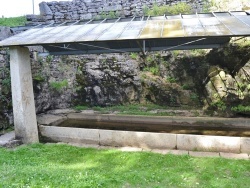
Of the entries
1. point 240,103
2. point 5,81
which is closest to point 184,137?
point 240,103

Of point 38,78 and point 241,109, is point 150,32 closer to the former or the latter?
point 241,109

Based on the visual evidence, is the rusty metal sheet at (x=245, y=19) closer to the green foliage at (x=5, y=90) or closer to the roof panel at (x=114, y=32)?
the roof panel at (x=114, y=32)

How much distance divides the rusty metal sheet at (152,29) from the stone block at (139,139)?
289 cm

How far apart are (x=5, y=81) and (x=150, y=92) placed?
6507 mm

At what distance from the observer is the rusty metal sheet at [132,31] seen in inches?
262

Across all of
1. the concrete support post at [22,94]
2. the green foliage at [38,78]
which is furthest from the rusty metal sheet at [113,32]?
the green foliage at [38,78]

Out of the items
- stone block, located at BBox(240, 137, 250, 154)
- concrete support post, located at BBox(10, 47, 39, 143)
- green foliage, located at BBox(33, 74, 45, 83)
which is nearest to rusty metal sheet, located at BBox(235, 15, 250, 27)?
stone block, located at BBox(240, 137, 250, 154)

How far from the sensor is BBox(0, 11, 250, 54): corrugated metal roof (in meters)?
6.40

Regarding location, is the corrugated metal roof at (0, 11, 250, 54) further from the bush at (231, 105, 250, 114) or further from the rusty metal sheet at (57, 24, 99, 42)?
the bush at (231, 105, 250, 114)

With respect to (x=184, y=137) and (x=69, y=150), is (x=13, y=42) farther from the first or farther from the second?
(x=184, y=137)

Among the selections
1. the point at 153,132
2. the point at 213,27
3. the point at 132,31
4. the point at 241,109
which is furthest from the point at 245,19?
the point at 153,132

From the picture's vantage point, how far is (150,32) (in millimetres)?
6871

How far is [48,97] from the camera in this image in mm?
12172

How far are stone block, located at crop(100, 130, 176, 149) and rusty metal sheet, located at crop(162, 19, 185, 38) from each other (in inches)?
114
